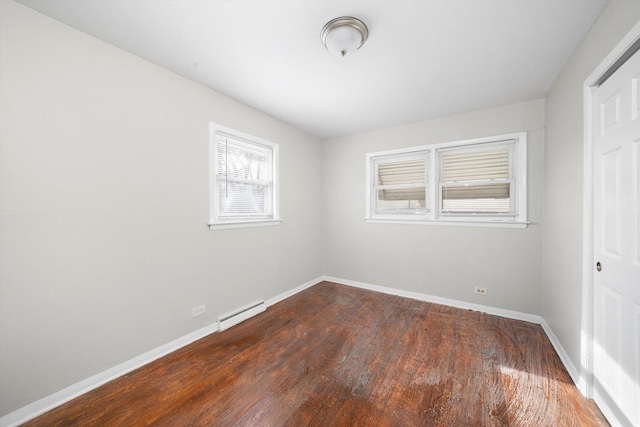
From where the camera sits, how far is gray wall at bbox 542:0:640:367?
1.55 m

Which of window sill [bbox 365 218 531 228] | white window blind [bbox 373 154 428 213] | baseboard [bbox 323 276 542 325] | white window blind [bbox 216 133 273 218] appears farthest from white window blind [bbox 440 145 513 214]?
white window blind [bbox 216 133 273 218]

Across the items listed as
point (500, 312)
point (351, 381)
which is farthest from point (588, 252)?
point (351, 381)

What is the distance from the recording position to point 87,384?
1.76 metres

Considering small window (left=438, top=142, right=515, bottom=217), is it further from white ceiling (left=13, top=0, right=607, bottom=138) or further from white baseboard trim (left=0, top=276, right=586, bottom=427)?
white baseboard trim (left=0, top=276, right=586, bottom=427)

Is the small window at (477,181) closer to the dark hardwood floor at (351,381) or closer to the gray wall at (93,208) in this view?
the dark hardwood floor at (351,381)


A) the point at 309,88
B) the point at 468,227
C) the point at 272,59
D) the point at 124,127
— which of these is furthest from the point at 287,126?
the point at 468,227

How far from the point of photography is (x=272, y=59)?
2.07 m

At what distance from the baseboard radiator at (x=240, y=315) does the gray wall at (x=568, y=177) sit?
10.1 feet

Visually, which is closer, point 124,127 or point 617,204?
point 617,204

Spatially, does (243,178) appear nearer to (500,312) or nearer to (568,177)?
(568,177)

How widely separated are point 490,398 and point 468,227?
205cm

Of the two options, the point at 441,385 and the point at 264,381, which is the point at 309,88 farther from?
the point at 441,385

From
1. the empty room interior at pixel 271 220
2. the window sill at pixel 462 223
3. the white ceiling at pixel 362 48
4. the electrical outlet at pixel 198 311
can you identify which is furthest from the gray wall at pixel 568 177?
the electrical outlet at pixel 198 311

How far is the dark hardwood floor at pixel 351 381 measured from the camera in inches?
60.4
